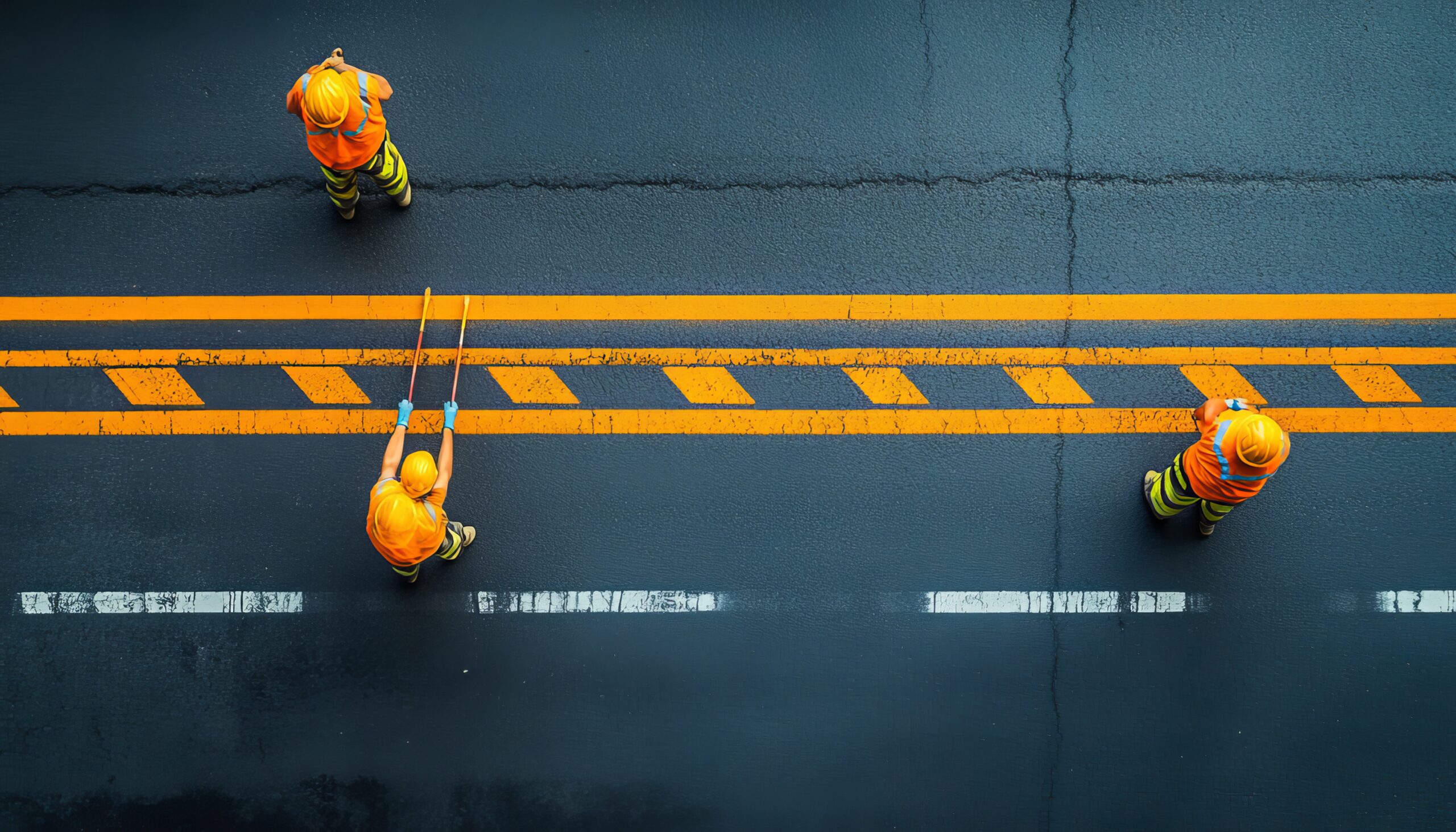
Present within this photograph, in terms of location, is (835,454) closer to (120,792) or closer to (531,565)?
(531,565)

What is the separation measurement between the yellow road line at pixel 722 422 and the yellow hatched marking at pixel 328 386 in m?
0.08

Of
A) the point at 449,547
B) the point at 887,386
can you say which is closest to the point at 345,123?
the point at 449,547

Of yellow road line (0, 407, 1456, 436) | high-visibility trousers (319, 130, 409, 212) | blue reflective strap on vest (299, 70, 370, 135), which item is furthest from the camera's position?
yellow road line (0, 407, 1456, 436)

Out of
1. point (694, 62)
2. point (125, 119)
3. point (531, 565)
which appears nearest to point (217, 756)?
point (531, 565)

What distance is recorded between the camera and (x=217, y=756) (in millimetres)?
5199

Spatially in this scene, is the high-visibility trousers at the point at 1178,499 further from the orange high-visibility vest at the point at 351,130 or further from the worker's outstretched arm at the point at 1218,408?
the orange high-visibility vest at the point at 351,130

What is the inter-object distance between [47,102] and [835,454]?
6.00 m

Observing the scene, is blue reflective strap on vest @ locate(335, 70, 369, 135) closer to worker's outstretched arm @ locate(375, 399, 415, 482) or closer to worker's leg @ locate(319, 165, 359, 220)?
worker's leg @ locate(319, 165, 359, 220)

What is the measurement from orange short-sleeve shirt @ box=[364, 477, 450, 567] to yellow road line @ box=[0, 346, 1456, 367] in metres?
1.25

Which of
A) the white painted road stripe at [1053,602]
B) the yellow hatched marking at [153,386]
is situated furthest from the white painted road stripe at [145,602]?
the white painted road stripe at [1053,602]

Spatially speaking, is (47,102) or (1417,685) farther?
(47,102)

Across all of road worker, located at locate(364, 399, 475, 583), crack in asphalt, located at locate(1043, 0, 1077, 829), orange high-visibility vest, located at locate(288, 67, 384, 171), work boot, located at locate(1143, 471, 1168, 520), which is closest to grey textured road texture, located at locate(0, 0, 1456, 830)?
crack in asphalt, located at locate(1043, 0, 1077, 829)

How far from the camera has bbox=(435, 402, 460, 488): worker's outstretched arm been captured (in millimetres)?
4746

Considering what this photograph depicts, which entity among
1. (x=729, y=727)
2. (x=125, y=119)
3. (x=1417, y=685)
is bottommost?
(x=729, y=727)
